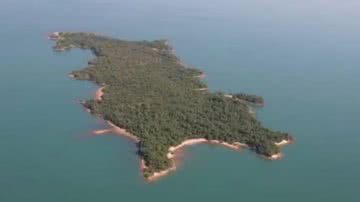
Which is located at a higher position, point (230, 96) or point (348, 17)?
point (348, 17)

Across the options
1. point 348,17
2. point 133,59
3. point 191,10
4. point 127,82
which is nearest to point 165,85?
point 127,82

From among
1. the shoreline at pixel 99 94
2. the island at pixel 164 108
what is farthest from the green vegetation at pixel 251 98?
the shoreline at pixel 99 94

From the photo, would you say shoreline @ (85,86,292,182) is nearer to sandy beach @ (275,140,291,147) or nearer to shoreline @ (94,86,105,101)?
sandy beach @ (275,140,291,147)

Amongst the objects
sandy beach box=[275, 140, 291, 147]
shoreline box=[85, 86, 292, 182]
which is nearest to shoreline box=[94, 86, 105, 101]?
shoreline box=[85, 86, 292, 182]

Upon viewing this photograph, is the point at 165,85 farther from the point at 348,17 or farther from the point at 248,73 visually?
the point at 348,17

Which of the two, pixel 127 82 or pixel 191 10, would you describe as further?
pixel 191 10

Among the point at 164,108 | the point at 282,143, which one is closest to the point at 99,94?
the point at 164,108

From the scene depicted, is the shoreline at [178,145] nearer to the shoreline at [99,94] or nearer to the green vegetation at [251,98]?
the shoreline at [99,94]
